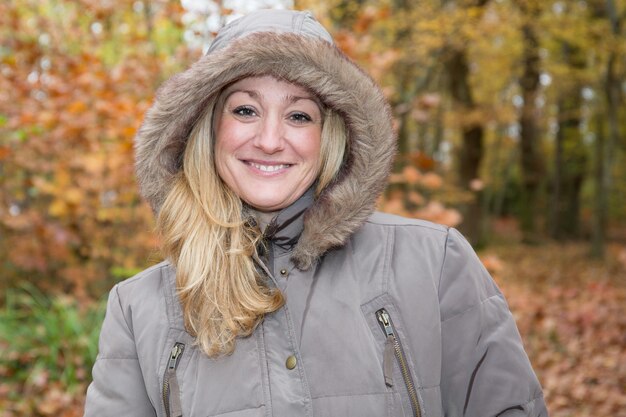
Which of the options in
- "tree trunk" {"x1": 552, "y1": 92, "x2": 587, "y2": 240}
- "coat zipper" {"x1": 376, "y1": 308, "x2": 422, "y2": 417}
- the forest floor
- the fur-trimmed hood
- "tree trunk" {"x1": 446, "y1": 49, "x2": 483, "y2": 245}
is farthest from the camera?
"tree trunk" {"x1": 552, "y1": 92, "x2": 587, "y2": 240}

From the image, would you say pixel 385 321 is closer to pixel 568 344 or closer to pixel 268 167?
pixel 268 167

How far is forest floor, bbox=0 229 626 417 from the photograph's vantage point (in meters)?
5.32

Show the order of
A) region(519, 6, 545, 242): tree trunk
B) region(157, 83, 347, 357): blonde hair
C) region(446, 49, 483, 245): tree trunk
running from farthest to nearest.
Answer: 1. region(446, 49, 483, 245): tree trunk
2. region(519, 6, 545, 242): tree trunk
3. region(157, 83, 347, 357): blonde hair

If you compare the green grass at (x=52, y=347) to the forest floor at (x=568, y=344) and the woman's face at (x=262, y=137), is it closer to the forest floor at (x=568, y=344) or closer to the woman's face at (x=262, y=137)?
the forest floor at (x=568, y=344)

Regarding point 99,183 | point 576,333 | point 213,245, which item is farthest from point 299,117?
point 576,333

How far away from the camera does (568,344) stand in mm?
7918

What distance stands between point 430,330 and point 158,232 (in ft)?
3.50

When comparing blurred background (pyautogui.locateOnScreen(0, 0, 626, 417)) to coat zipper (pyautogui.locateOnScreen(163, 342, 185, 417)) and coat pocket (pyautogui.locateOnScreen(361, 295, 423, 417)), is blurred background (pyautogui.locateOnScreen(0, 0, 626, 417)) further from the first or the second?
coat pocket (pyautogui.locateOnScreen(361, 295, 423, 417))

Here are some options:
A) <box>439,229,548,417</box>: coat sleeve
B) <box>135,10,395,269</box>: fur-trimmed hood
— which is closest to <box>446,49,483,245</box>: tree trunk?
<box>135,10,395,269</box>: fur-trimmed hood

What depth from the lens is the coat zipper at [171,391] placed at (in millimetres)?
1965

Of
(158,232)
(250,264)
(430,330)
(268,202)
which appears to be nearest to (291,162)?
(268,202)

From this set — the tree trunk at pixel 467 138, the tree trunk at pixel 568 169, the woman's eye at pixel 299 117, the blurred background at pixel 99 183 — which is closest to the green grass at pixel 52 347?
the blurred background at pixel 99 183

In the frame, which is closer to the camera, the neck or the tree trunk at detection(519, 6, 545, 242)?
the neck

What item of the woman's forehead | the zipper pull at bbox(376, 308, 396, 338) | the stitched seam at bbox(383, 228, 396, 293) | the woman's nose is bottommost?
the zipper pull at bbox(376, 308, 396, 338)
